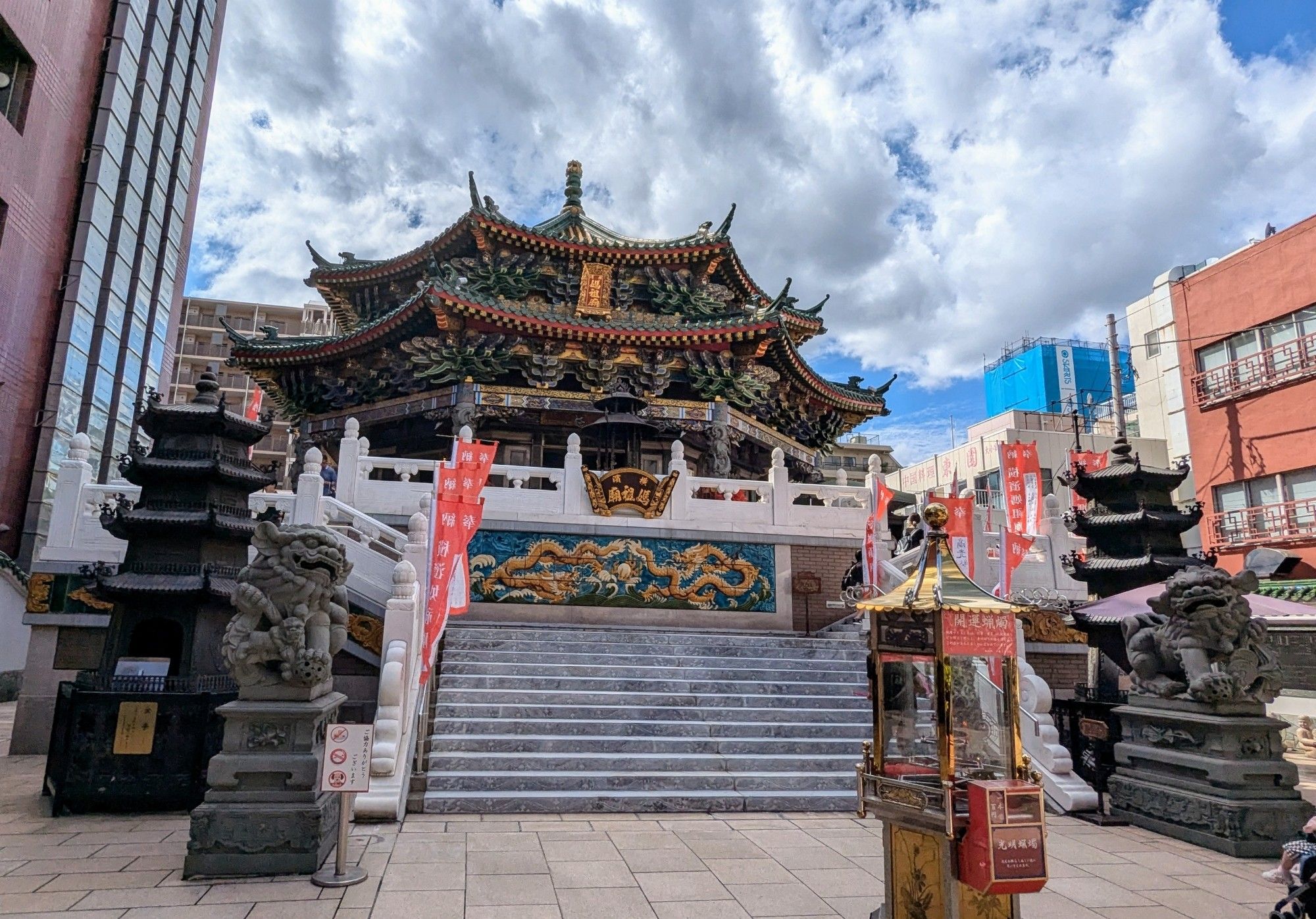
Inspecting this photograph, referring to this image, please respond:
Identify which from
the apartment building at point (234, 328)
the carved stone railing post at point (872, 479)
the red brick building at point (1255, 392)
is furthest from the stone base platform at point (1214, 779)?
the apartment building at point (234, 328)

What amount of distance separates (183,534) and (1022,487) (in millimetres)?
14718

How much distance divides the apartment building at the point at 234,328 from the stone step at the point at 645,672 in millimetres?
50871

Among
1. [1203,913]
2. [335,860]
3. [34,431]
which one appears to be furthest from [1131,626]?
[34,431]

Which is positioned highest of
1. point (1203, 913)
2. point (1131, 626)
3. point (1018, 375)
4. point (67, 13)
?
point (67, 13)

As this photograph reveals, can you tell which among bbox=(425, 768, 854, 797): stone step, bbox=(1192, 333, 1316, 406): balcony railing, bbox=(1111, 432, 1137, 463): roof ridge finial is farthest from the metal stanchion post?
bbox=(1192, 333, 1316, 406): balcony railing

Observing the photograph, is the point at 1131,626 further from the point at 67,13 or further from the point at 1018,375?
the point at 1018,375

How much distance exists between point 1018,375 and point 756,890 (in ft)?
137

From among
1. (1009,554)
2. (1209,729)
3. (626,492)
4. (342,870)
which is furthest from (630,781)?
(1009,554)

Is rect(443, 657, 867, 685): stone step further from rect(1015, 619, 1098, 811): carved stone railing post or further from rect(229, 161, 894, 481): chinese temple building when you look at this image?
rect(229, 161, 894, 481): chinese temple building

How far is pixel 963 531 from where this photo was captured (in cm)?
1235

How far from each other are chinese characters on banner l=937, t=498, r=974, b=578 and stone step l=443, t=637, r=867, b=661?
2242 mm

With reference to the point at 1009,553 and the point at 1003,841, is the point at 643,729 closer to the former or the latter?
the point at 1003,841

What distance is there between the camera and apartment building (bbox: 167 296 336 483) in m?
55.8

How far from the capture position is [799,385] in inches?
801
